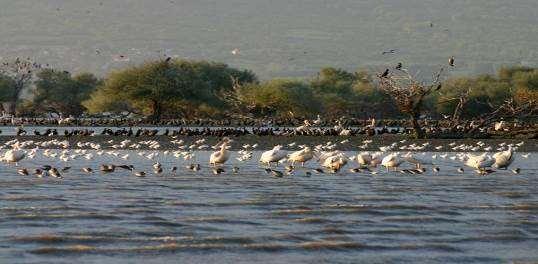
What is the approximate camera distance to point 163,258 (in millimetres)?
15547

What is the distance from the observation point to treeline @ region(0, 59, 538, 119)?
315ft

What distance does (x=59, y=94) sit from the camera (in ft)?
398

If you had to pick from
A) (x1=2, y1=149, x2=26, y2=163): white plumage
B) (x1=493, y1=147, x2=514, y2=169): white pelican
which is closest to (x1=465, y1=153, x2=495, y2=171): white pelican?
(x1=493, y1=147, x2=514, y2=169): white pelican

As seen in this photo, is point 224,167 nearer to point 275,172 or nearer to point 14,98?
point 275,172

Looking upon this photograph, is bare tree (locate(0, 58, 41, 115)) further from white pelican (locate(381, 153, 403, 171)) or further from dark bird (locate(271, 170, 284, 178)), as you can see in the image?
dark bird (locate(271, 170, 284, 178))

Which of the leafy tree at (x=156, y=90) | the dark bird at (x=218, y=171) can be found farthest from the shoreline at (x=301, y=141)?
the leafy tree at (x=156, y=90)

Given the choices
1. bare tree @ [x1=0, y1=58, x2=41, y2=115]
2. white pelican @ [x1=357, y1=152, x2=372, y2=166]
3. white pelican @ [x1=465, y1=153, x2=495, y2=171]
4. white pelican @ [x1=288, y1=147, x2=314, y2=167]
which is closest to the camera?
white pelican @ [x1=465, y1=153, x2=495, y2=171]

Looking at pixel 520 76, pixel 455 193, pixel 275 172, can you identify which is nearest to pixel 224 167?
pixel 275 172

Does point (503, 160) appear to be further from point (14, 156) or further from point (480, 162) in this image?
point (14, 156)

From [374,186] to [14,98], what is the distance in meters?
101

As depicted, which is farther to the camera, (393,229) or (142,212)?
(142,212)

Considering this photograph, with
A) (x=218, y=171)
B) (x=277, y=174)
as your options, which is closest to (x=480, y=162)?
(x=277, y=174)

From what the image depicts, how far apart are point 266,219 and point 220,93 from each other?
284 ft

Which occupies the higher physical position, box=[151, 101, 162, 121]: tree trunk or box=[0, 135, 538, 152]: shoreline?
box=[0, 135, 538, 152]: shoreline
